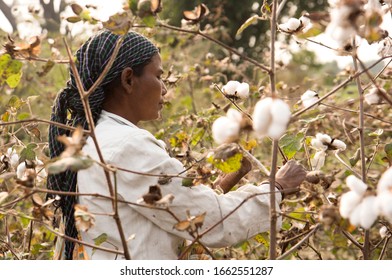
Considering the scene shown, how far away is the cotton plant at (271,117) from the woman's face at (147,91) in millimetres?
793

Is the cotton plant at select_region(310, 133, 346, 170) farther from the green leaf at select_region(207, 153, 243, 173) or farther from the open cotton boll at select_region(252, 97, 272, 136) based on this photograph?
the open cotton boll at select_region(252, 97, 272, 136)

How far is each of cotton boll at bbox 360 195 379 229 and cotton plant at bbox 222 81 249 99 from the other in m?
0.73

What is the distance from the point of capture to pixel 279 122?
3.14ft

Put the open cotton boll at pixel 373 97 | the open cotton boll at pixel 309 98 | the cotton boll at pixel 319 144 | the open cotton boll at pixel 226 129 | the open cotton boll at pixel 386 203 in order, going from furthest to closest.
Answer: the cotton boll at pixel 319 144 < the open cotton boll at pixel 309 98 < the open cotton boll at pixel 373 97 < the open cotton boll at pixel 226 129 < the open cotton boll at pixel 386 203

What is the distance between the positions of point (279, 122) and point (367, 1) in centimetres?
53

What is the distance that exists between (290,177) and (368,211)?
564 mm

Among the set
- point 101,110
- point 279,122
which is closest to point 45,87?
point 101,110

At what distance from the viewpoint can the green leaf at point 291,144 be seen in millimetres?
1674

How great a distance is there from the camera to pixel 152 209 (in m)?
1.50

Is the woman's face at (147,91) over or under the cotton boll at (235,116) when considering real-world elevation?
under

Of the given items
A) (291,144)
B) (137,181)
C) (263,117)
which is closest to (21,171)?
(137,181)

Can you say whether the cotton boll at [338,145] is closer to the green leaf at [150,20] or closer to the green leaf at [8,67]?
the green leaf at [150,20]

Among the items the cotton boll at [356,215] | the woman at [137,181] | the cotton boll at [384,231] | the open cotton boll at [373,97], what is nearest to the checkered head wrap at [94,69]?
the woman at [137,181]
